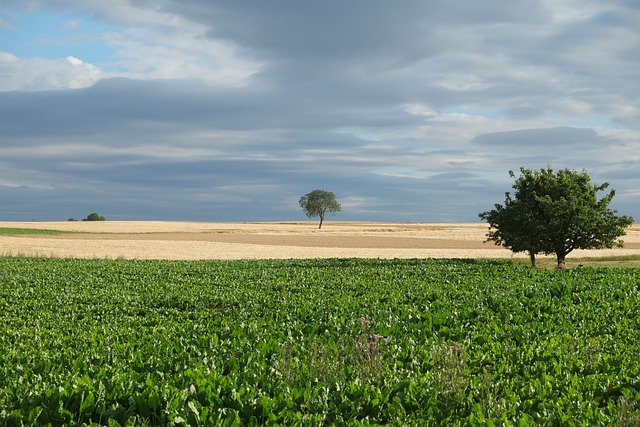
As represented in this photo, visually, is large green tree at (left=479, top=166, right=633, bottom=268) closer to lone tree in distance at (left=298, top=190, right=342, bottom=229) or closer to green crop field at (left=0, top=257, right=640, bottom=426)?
green crop field at (left=0, top=257, right=640, bottom=426)

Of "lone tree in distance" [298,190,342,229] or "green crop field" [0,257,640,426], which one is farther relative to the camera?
"lone tree in distance" [298,190,342,229]

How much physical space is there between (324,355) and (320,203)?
477 feet

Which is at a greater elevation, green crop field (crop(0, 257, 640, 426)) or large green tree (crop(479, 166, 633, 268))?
large green tree (crop(479, 166, 633, 268))

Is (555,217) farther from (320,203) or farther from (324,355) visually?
(320,203)

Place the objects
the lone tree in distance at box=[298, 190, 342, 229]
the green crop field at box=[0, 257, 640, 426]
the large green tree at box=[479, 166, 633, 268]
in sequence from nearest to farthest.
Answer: the green crop field at box=[0, 257, 640, 426] → the large green tree at box=[479, 166, 633, 268] → the lone tree in distance at box=[298, 190, 342, 229]

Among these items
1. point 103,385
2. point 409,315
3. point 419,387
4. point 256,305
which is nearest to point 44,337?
point 256,305

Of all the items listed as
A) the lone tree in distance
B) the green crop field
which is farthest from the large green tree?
the lone tree in distance

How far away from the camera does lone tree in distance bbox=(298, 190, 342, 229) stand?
15612 centimetres

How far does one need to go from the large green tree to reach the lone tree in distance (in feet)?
372

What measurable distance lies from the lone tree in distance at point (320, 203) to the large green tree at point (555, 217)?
113 metres

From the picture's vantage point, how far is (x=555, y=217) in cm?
4019

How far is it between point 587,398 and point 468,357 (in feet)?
7.93

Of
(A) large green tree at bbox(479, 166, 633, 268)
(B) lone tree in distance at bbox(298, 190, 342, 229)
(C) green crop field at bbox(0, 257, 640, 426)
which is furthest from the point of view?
(B) lone tree in distance at bbox(298, 190, 342, 229)

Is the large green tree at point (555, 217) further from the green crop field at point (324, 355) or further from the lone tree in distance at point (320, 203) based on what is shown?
the lone tree in distance at point (320, 203)
